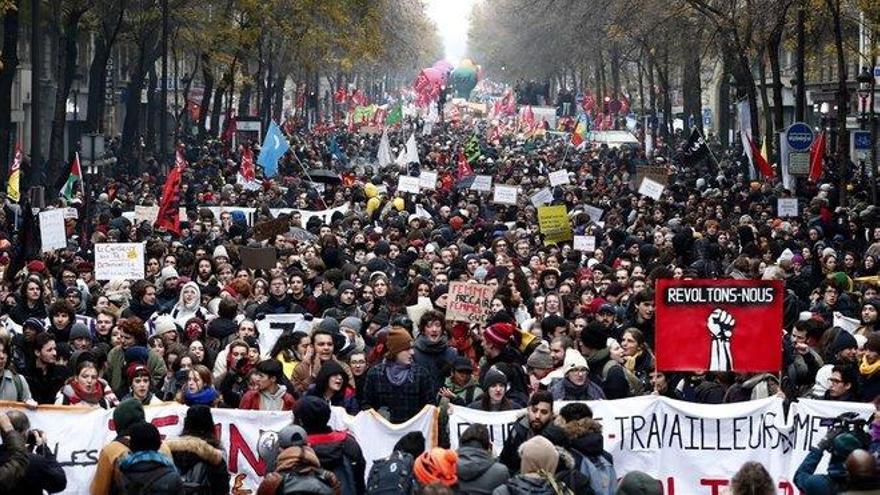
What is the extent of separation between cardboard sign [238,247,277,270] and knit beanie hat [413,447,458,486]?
11.4 meters

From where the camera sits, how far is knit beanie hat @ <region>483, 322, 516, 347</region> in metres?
13.5

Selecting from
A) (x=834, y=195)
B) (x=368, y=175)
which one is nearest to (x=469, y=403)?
(x=834, y=195)

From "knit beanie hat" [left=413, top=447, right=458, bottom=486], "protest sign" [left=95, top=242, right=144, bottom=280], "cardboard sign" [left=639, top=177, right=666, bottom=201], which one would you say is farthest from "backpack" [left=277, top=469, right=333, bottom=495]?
"cardboard sign" [left=639, top=177, right=666, bottom=201]

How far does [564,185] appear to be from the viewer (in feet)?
137

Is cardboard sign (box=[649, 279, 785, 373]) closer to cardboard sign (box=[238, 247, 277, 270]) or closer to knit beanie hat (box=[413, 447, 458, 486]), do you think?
knit beanie hat (box=[413, 447, 458, 486])

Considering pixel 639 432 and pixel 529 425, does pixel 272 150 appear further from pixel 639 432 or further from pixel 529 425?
pixel 529 425

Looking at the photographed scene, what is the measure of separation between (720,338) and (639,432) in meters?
0.90

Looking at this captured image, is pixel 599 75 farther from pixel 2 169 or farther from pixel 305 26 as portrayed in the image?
pixel 2 169

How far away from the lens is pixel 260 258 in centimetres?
2080

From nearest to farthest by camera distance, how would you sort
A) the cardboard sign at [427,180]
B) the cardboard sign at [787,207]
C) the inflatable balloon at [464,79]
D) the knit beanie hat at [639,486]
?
the knit beanie hat at [639,486] → the cardboard sign at [787,207] → the cardboard sign at [427,180] → the inflatable balloon at [464,79]

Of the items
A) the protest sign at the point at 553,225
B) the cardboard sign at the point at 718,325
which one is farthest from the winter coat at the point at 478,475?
the protest sign at the point at 553,225

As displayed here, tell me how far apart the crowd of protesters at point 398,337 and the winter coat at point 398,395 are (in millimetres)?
13

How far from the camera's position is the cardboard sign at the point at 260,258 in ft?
68.1

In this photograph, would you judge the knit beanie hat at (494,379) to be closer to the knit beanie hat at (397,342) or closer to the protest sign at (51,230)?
the knit beanie hat at (397,342)
